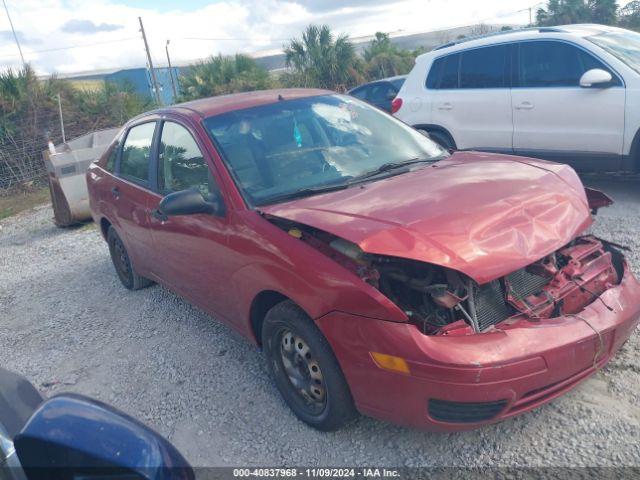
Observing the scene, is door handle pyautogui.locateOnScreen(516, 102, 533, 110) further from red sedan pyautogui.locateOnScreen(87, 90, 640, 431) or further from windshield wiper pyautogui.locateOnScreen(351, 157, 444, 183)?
windshield wiper pyautogui.locateOnScreen(351, 157, 444, 183)

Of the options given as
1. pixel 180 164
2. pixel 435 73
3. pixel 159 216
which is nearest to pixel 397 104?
pixel 435 73

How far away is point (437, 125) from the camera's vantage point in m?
7.59

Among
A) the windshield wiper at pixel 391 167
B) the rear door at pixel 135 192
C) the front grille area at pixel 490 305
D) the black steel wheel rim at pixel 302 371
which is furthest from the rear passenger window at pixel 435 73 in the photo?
the black steel wheel rim at pixel 302 371

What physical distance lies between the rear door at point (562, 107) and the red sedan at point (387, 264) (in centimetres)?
278

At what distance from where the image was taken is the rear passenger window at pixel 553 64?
20.6 ft

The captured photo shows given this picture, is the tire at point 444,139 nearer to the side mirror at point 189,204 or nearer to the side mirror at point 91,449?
the side mirror at point 189,204

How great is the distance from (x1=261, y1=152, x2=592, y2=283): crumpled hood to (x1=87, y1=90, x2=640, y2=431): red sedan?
1 cm

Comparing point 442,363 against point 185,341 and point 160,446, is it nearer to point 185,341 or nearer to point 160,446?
point 160,446

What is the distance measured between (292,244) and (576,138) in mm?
4595

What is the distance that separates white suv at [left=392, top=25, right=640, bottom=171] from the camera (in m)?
6.00

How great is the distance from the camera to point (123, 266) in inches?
226

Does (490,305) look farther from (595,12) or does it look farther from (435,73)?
(595,12)

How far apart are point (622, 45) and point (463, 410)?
551 centimetres

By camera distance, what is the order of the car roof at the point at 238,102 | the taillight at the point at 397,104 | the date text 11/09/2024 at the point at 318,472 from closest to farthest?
the date text 11/09/2024 at the point at 318,472 < the car roof at the point at 238,102 < the taillight at the point at 397,104
